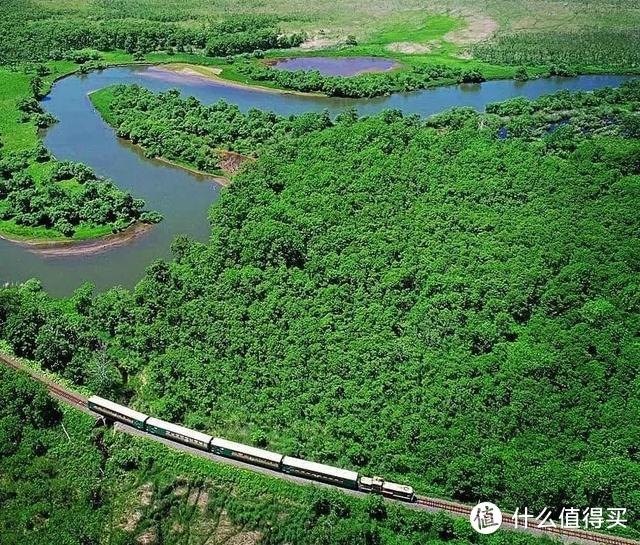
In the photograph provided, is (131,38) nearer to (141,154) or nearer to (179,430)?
(141,154)

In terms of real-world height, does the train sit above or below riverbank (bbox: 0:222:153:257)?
below

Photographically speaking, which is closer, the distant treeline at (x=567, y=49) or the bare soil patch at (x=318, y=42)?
the distant treeline at (x=567, y=49)

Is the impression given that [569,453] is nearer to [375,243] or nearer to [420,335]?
[420,335]

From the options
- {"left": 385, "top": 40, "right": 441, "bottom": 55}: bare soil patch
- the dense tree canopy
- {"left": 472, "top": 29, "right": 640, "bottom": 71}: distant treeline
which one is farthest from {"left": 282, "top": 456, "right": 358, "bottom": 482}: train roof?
{"left": 385, "top": 40, "right": 441, "bottom": 55}: bare soil patch

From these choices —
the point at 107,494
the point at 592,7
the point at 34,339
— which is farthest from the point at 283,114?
the point at 592,7

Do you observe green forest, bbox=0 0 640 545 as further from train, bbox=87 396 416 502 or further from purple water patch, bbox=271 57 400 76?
purple water patch, bbox=271 57 400 76

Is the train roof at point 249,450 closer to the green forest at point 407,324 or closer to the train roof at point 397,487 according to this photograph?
the green forest at point 407,324

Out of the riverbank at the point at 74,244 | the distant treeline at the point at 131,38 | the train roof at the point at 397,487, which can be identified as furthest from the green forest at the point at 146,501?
the distant treeline at the point at 131,38
